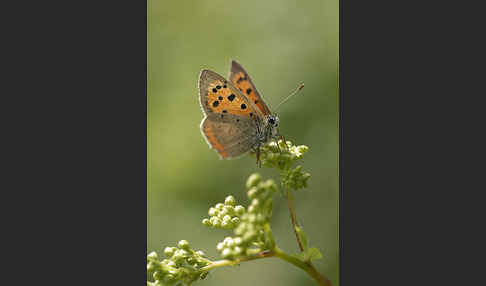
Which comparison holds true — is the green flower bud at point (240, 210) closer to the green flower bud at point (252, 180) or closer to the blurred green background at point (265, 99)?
the green flower bud at point (252, 180)

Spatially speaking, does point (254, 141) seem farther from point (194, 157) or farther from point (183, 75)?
point (183, 75)

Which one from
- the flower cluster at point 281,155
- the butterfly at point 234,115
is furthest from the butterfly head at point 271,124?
the flower cluster at point 281,155

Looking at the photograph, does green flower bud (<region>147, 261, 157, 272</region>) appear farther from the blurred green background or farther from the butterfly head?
the blurred green background

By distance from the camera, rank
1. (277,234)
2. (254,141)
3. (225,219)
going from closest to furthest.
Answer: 1. (225,219)
2. (254,141)
3. (277,234)

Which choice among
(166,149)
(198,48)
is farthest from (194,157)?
(198,48)

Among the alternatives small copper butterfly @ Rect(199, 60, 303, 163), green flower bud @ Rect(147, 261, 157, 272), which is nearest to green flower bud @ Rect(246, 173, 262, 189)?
green flower bud @ Rect(147, 261, 157, 272)

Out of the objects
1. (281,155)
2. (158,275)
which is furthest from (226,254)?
(281,155)
